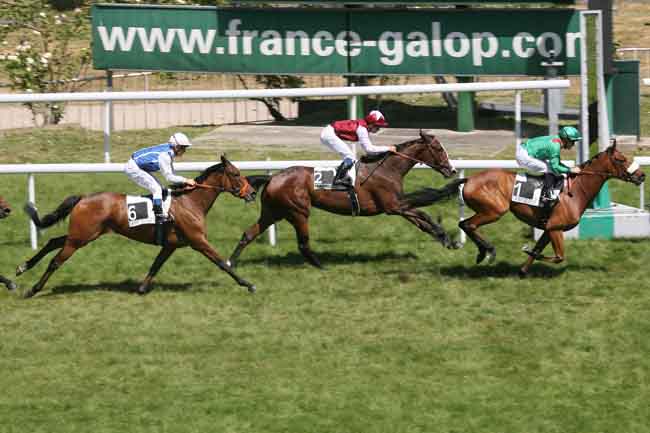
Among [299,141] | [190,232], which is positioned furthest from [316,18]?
[190,232]

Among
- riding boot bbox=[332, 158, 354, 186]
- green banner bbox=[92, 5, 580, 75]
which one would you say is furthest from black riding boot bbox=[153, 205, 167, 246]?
green banner bbox=[92, 5, 580, 75]

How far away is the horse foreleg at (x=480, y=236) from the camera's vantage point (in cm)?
1151

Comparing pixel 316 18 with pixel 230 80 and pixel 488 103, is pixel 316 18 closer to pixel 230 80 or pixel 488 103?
pixel 488 103

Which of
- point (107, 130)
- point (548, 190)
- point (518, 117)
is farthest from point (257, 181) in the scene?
point (518, 117)

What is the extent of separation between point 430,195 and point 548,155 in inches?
45.6

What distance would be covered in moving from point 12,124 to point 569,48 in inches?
280

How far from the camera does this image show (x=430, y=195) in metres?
11.9

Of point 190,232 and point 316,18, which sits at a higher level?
point 316,18

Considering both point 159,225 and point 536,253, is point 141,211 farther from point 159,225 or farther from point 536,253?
A: point 536,253

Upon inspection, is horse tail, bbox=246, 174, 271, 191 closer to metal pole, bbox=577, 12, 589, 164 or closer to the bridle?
the bridle

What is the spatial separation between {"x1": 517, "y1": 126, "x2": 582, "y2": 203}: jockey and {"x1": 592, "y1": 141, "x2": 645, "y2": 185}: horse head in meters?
0.25

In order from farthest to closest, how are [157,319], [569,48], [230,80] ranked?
[230,80] → [569,48] → [157,319]

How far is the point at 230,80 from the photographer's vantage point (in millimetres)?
22547

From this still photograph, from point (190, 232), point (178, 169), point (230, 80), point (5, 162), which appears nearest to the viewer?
point (190, 232)
